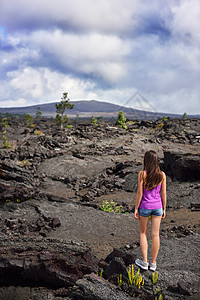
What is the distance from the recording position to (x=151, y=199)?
17.6ft

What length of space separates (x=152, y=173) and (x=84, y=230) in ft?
19.4

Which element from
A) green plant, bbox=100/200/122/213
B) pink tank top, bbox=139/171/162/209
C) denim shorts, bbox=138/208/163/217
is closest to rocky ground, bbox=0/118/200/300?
green plant, bbox=100/200/122/213

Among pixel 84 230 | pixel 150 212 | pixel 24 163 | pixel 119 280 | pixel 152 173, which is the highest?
pixel 152 173

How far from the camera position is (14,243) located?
6.29 metres

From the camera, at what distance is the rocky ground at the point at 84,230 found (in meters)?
4.97

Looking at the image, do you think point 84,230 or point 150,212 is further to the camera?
point 84,230

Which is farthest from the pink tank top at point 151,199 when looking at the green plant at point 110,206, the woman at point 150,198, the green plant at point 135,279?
the green plant at point 110,206

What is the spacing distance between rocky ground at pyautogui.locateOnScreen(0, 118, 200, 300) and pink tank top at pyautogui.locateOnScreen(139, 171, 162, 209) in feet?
4.42

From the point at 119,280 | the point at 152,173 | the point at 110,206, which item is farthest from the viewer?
the point at 110,206

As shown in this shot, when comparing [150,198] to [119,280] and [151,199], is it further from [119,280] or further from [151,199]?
[119,280]

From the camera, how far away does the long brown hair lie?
535cm

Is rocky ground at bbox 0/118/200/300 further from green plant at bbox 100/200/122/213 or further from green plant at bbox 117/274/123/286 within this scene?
green plant at bbox 100/200/122/213

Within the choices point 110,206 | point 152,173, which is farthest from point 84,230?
point 152,173

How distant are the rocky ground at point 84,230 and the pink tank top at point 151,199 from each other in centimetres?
135
